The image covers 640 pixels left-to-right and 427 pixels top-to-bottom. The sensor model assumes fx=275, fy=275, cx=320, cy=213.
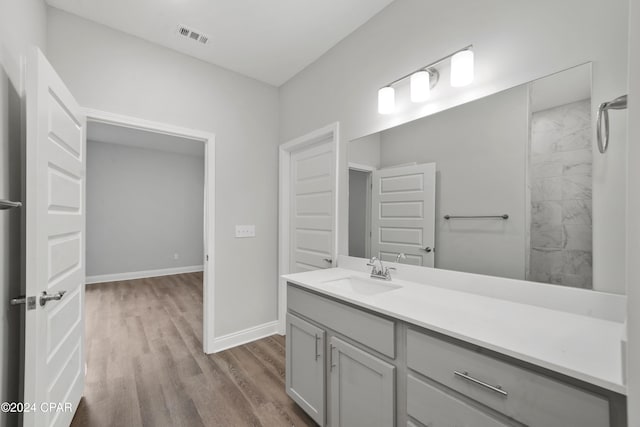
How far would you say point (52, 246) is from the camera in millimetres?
1372

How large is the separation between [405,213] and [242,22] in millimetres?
1940

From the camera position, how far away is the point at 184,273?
6.37m

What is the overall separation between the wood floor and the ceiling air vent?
282 centimetres

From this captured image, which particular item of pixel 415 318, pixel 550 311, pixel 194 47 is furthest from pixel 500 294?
pixel 194 47

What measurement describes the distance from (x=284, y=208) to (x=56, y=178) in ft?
6.37

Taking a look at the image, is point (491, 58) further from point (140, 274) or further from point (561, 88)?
point (140, 274)

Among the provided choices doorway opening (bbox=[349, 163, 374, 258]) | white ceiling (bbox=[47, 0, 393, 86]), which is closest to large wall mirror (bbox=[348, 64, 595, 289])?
doorway opening (bbox=[349, 163, 374, 258])

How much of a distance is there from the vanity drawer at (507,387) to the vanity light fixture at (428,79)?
134cm

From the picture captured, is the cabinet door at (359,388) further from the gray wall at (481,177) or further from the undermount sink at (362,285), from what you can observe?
the gray wall at (481,177)

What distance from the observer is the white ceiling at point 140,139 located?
4.74 metres

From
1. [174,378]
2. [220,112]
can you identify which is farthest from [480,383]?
[220,112]

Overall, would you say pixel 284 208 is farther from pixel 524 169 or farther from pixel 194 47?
pixel 524 169

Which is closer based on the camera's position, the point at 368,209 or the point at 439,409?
the point at 439,409

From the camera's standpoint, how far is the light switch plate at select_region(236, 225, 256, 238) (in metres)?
2.87
